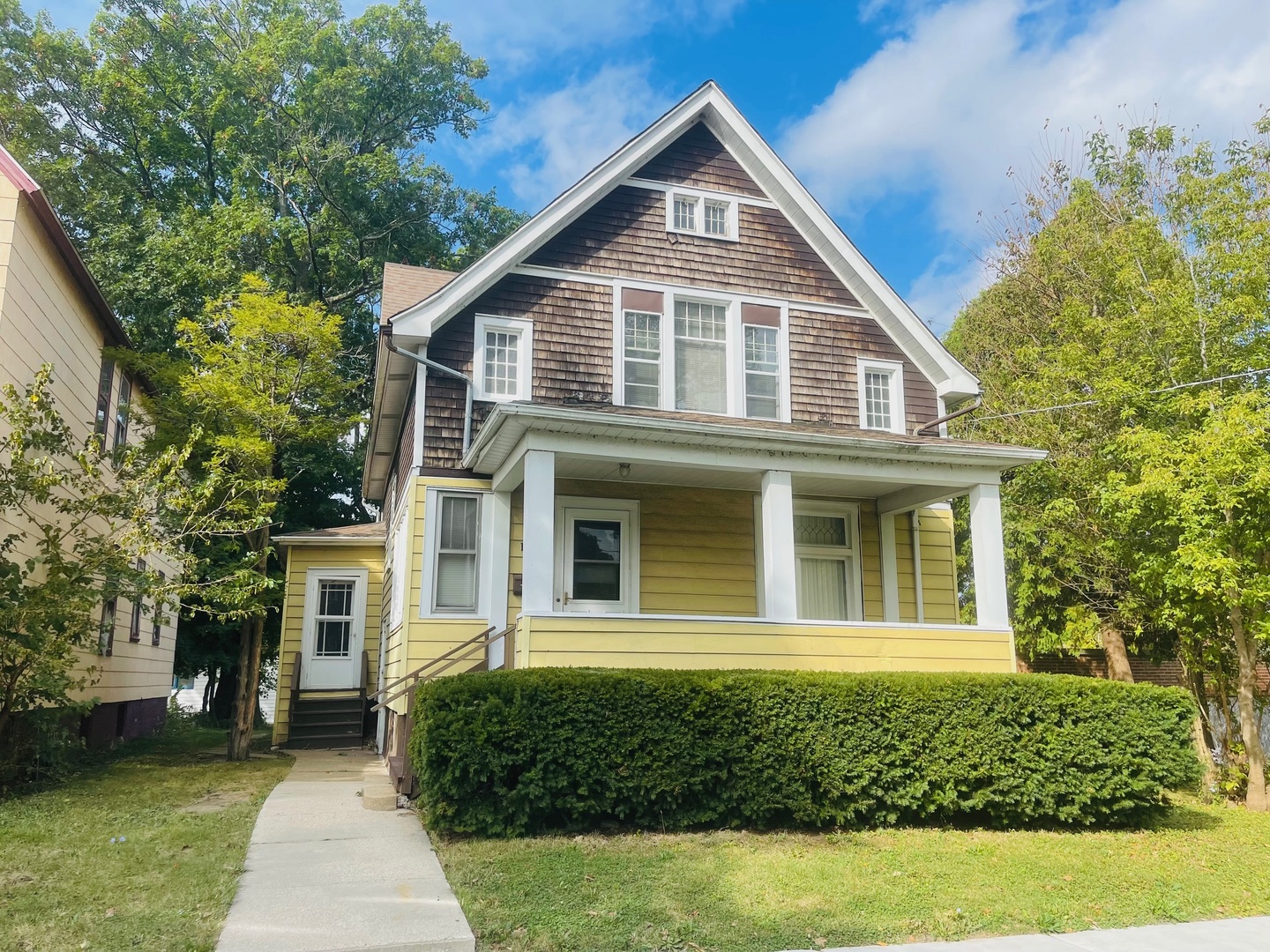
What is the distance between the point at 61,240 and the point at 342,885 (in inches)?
370

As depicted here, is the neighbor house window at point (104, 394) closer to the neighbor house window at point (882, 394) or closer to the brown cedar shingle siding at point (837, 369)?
the brown cedar shingle siding at point (837, 369)

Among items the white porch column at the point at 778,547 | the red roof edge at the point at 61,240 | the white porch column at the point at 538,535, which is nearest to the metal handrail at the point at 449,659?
the white porch column at the point at 538,535

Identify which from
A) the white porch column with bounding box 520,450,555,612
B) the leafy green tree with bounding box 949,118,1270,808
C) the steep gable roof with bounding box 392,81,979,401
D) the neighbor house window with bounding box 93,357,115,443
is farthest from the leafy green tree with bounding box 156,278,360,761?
the leafy green tree with bounding box 949,118,1270,808

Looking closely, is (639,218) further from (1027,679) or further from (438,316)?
(1027,679)

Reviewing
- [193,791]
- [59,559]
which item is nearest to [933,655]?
[193,791]

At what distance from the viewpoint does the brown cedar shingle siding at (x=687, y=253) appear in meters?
12.6

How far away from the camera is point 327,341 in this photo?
48.8ft

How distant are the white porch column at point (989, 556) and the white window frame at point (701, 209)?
16.7 ft

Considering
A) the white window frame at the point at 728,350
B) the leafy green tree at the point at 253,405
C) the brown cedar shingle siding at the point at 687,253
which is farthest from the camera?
the leafy green tree at the point at 253,405

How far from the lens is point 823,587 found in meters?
13.0

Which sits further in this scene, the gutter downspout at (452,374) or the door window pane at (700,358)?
the door window pane at (700,358)

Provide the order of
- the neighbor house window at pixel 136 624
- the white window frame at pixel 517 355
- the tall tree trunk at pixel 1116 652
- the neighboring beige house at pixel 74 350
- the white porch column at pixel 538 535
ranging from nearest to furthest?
the white porch column at pixel 538 535, the neighboring beige house at pixel 74 350, the white window frame at pixel 517 355, the neighbor house window at pixel 136 624, the tall tree trunk at pixel 1116 652

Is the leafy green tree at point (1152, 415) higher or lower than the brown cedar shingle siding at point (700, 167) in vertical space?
lower

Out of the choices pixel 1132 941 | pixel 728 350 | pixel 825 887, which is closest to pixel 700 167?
pixel 728 350
